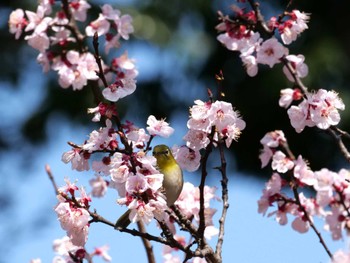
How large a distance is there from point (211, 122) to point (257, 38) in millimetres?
677

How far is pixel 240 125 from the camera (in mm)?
1758

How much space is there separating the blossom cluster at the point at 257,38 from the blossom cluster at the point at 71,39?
0.39 meters

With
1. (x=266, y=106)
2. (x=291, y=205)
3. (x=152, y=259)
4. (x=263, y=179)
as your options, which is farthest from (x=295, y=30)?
(x=263, y=179)

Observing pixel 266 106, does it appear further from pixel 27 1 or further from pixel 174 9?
pixel 27 1

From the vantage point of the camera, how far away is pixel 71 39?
2693mm

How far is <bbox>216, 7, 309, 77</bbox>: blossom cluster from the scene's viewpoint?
222 cm

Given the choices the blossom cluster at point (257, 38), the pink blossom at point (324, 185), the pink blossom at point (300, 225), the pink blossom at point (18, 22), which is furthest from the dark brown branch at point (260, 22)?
the pink blossom at point (18, 22)

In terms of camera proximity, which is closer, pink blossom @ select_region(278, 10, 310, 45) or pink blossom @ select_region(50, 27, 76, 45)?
pink blossom @ select_region(278, 10, 310, 45)

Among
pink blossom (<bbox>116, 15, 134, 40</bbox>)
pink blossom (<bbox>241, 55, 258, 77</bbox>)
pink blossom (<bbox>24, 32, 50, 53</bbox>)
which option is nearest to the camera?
pink blossom (<bbox>241, 55, 258, 77</bbox>)

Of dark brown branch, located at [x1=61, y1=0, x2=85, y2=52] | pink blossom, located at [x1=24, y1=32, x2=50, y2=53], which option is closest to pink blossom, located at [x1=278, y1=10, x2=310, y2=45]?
dark brown branch, located at [x1=61, y1=0, x2=85, y2=52]

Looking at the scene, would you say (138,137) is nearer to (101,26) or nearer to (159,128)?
(159,128)

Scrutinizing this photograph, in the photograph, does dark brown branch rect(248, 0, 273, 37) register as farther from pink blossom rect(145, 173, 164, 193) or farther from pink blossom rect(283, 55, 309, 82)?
pink blossom rect(145, 173, 164, 193)

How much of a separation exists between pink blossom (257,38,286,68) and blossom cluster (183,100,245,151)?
512 millimetres

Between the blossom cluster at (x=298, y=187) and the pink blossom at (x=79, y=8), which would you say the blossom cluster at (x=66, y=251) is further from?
the pink blossom at (x=79, y=8)
